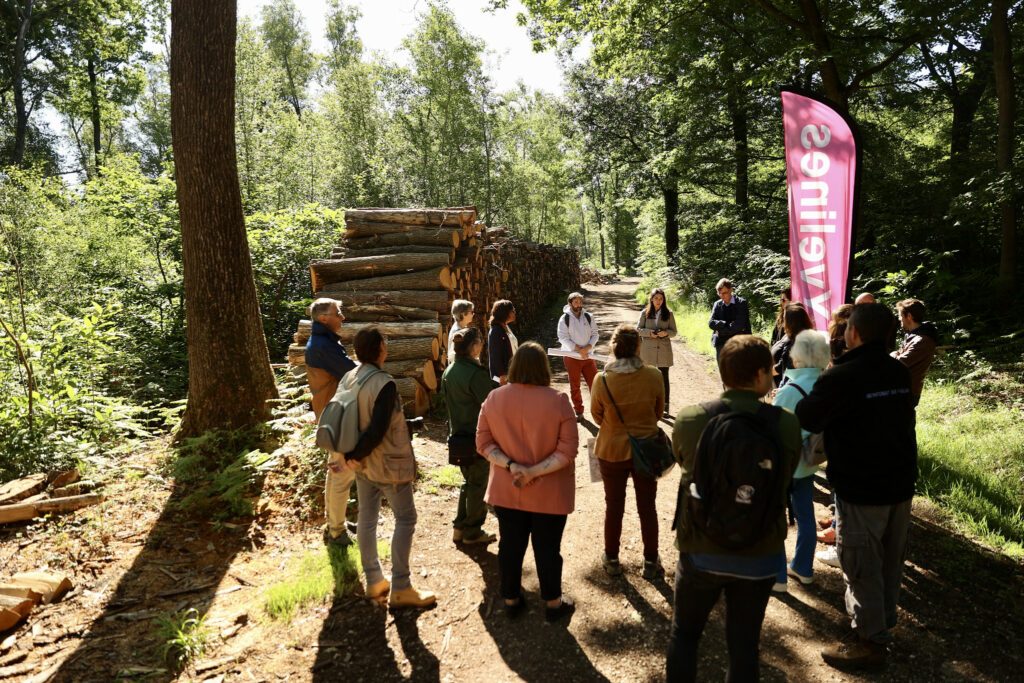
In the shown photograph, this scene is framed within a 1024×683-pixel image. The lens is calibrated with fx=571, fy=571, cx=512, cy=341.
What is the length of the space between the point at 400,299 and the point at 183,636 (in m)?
6.01

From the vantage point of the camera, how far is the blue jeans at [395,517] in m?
3.91

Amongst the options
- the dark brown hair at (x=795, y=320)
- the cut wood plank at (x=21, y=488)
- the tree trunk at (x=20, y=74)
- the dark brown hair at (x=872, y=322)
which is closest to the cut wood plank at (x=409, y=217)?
the cut wood plank at (x=21, y=488)

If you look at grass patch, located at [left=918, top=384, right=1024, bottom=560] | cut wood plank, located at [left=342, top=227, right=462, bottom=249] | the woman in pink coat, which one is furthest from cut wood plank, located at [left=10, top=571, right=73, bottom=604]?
grass patch, located at [left=918, top=384, right=1024, bottom=560]

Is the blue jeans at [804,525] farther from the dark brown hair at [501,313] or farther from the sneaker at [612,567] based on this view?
the dark brown hair at [501,313]

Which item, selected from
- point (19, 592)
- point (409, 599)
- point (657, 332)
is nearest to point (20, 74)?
point (19, 592)

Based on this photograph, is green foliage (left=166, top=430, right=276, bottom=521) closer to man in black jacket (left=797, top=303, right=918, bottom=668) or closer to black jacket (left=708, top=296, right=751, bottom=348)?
man in black jacket (left=797, top=303, right=918, bottom=668)

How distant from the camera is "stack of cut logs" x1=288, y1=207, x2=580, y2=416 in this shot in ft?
27.2

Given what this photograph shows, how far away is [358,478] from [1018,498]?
20.4ft

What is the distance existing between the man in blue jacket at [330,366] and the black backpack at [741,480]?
3100 mm

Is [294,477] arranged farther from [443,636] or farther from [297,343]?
[297,343]

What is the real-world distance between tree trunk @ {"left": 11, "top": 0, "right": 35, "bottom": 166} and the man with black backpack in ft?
99.3

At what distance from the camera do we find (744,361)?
2.64 metres

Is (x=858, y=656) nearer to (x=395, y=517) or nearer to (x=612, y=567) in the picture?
(x=612, y=567)

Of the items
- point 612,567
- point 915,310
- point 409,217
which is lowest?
point 612,567
